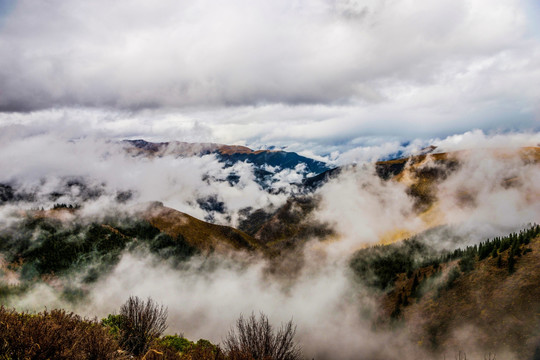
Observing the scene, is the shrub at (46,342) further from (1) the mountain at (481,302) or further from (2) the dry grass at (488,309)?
(1) the mountain at (481,302)

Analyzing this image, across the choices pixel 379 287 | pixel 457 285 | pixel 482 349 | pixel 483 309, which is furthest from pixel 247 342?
pixel 379 287

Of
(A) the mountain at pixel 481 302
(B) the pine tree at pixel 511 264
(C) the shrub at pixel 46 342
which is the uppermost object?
(C) the shrub at pixel 46 342

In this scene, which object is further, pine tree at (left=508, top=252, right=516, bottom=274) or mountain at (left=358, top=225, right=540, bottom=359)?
pine tree at (left=508, top=252, right=516, bottom=274)

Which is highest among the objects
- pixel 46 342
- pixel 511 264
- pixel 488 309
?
pixel 46 342

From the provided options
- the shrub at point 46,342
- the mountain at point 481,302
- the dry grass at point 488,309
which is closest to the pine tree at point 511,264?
the mountain at point 481,302

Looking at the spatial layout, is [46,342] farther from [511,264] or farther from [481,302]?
[511,264]

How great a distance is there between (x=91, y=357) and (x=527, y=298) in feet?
292

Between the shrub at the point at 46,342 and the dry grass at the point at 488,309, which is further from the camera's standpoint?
the dry grass at the point at 488,309

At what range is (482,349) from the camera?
2729 inches

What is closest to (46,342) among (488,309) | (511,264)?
(488,309)

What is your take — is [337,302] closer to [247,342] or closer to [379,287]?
[379,287]

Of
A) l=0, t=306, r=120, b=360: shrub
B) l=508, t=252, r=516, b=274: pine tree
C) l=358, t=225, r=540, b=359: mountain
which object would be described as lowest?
l=358, t=225, r=540, b=359: mountain

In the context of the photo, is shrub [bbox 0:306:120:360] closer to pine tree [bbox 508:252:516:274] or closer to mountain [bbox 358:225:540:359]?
mountain [bbox 358:225:540:359]

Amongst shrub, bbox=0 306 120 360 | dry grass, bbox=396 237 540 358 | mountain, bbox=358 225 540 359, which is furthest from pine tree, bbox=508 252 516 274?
shrub, bbox=0 306 120 360
